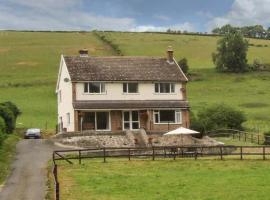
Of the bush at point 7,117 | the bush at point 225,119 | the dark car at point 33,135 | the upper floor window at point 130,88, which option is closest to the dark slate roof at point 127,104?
the upper floor window at point 130,88

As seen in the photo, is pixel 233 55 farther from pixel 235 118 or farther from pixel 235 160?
pixel 235 160

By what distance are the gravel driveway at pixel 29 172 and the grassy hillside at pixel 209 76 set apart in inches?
1205

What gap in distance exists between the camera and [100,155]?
46.6 m

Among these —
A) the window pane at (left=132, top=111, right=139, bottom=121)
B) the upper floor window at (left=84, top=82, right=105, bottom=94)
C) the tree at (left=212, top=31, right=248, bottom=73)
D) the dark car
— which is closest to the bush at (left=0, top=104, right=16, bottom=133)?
the dark car

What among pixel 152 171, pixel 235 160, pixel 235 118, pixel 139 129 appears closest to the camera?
pixel 152 171

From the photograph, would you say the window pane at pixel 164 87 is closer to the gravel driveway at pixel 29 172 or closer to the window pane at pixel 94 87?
the window pane at pixel 94 87

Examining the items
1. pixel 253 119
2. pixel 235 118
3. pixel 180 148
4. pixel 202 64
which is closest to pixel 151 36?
pixel 202 64

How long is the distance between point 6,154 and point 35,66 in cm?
7753

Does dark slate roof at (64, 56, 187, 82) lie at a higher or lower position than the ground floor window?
higher

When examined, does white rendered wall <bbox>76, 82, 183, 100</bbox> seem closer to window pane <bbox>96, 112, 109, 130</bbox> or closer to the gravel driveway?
window pane <bbox>96, 112, 109, 130</bbox>

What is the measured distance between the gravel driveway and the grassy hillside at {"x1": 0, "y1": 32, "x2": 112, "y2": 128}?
25510mm

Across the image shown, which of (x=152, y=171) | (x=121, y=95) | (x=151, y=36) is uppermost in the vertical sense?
(x=151, y=36)

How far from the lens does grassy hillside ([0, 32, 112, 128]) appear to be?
88562mm

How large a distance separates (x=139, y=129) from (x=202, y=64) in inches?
2806
